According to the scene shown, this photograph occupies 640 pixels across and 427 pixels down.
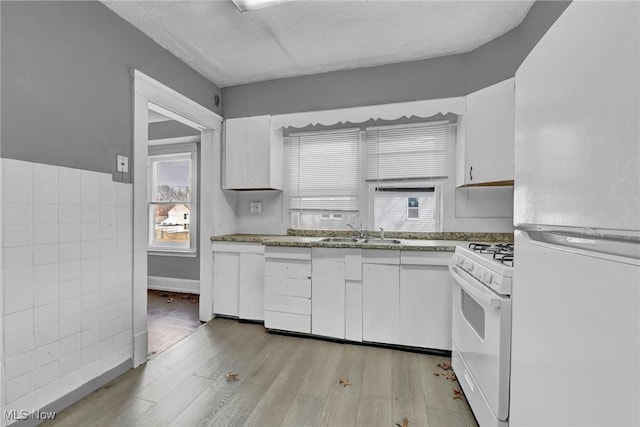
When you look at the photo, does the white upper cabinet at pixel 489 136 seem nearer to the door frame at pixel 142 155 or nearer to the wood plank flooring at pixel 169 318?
the door frame at pixel 142 155

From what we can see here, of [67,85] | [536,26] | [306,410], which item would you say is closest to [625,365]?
[306,410]

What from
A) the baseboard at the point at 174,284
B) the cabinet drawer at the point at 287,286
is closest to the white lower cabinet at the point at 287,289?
the cabinet drawer at the point at 287,286

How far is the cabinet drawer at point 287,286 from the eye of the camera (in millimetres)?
2586

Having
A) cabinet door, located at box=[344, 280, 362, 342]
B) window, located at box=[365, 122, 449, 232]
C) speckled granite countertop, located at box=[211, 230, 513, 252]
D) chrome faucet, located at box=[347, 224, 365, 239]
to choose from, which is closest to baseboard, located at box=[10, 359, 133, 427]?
speckled granite countertop, located at box=[211, 230, 513, 252]

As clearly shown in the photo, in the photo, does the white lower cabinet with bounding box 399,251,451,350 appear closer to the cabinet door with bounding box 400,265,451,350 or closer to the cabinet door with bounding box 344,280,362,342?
the cabinet door with bounding box 400,265,451,350

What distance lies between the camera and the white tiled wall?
145cm

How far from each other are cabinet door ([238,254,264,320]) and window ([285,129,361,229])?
2.22 feet

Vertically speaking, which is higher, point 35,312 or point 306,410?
point 35,312

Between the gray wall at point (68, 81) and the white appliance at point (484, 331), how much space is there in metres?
2.57

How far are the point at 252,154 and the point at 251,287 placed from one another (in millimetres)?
1496

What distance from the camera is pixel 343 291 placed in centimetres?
249

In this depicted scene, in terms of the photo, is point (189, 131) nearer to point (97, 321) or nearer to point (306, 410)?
point (97, 321)

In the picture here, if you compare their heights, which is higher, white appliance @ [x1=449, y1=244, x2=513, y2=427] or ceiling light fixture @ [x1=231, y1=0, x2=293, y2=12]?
ceiling light fixture @ [x1=231, y1=0, x2=293, y2=12]

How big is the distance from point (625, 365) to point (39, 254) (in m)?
2.41
